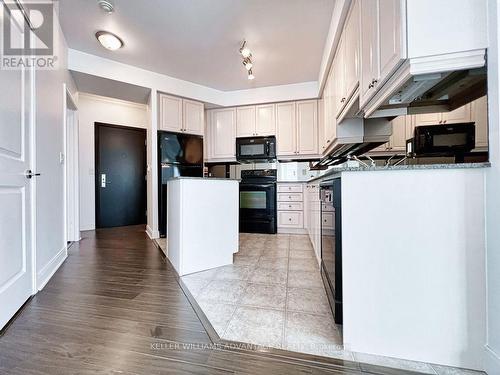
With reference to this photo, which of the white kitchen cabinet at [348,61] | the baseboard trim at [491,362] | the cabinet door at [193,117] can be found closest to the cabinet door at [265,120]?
the cabinet door at [193,117]

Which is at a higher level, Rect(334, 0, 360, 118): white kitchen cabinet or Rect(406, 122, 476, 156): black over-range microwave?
Rect(334, 0, 360, 118): white kitchen cabinet

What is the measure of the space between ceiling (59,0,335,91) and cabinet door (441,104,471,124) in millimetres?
1508

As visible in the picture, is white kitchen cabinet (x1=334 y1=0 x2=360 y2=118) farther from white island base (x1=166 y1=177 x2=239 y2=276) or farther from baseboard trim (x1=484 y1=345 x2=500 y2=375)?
baseboard trim (x1=484 y1=345 x2=500 y2=375)

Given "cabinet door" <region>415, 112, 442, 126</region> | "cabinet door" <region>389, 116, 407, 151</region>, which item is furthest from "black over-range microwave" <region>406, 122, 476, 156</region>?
"cabinet door" <region>389, 116, 407, 151</region>

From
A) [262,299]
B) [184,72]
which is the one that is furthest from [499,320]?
[184,72]

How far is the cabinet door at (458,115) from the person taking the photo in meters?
1.45

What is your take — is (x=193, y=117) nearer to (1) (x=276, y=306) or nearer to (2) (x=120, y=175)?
(2) (x=120, y=175)

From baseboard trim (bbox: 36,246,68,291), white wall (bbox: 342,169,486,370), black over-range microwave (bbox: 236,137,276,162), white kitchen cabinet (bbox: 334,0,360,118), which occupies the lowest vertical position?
baseboard trim (bbox: 36,246,68,291)

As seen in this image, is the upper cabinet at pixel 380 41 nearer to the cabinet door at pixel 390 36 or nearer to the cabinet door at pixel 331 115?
the cabinet door at pixel 390 36

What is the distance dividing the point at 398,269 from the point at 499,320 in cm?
36

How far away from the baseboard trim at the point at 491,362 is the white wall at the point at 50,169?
2727 mm

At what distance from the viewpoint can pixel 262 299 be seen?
166 cm

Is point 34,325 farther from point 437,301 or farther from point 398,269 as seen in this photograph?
point 437,301

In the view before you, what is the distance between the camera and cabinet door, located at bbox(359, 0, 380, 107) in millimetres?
1470
